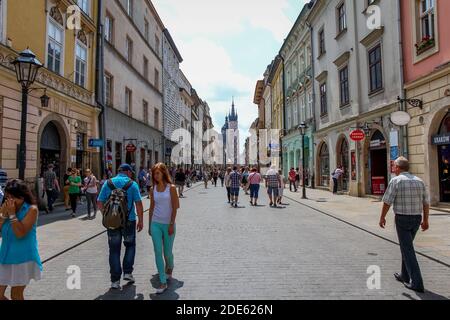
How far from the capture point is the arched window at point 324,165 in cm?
2569

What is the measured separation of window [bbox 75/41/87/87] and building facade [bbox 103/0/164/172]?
2.62 m

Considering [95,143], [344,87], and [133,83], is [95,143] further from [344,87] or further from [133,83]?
[344,87]

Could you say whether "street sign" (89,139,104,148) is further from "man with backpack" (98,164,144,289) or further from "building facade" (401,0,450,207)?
"building facade" (401,0,450,207)

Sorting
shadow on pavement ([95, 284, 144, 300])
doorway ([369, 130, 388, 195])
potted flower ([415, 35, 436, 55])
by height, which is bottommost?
shadow on pavement ([95, 284, 144, 300])

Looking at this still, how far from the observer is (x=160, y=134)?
121ft

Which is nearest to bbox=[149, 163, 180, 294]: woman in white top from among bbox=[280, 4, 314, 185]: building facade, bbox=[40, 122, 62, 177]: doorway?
bbox=[40, 122, 62, 177]: doorway

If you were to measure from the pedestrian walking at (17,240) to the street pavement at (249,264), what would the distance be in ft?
3.28

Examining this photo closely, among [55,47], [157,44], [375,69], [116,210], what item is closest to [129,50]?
[157,44]

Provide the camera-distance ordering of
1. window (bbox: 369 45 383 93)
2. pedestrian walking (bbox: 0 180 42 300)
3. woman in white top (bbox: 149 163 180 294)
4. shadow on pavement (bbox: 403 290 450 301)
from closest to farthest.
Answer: pedestrian walking (bbox: 0 180 42 300)
shadow on pavement (bbox: 403 290 450 301)
woman in white top (bbox: 149 163 180 294)
window (bbox: 369 45 383 93)

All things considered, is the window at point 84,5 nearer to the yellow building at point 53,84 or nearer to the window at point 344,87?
the yellow building at point 53,84

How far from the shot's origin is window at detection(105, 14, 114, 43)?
22.4m

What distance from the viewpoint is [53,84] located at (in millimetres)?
15406

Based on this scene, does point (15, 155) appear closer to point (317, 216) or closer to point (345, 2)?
point (317, 216)
